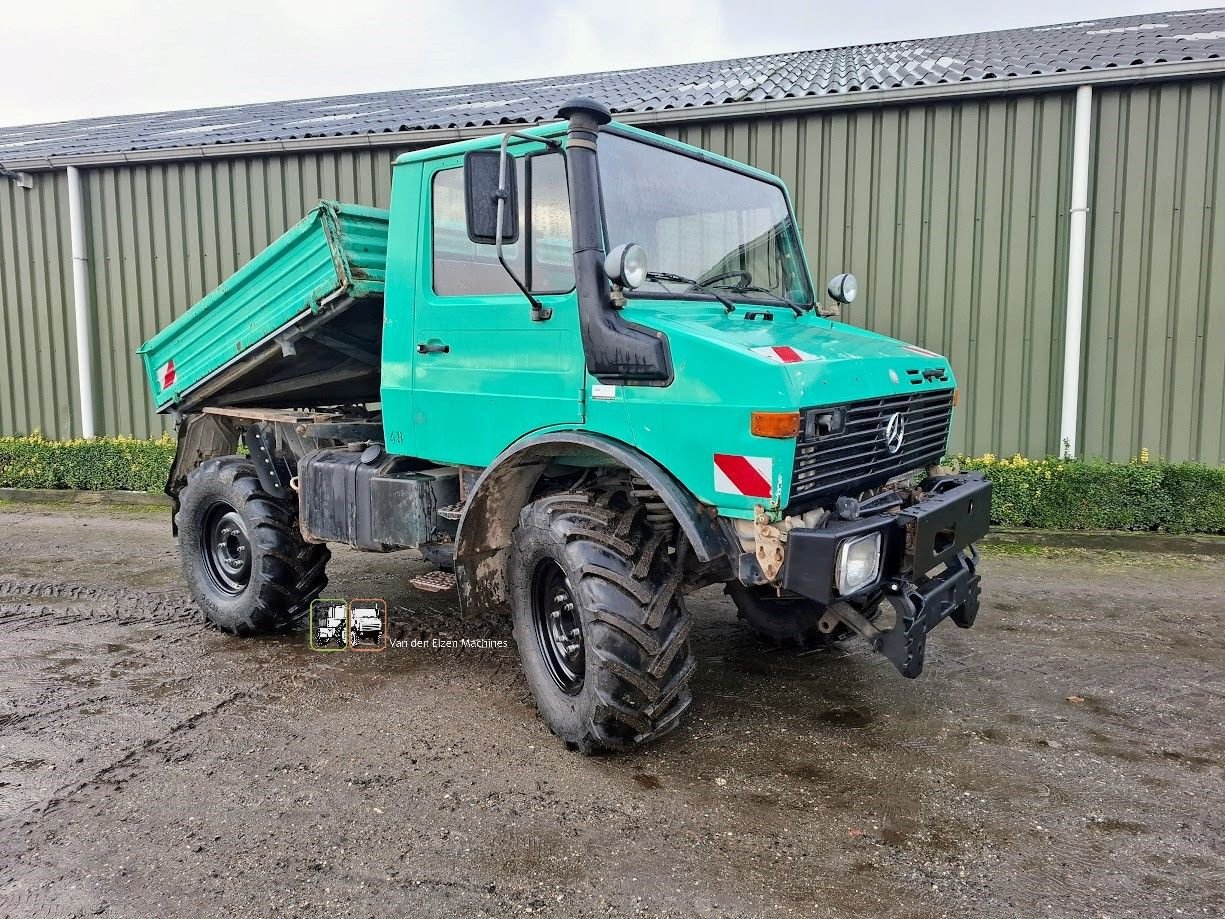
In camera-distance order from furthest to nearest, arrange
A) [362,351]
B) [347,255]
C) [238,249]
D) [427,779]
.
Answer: [238,249] < [362,351] < [347,255] < [427,779]

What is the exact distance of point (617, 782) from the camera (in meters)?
3.49

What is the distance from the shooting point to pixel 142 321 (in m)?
10.7

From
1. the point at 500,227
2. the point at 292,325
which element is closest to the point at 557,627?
the point at 500,227

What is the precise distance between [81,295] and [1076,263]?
10.7 meters

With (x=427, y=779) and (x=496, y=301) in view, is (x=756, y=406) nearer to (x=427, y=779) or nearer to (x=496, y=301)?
(x=496, y=301)

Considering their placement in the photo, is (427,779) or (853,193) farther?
(853,193)

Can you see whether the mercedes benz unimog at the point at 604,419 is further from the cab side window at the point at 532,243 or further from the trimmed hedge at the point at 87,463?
the trimmed hedge at the point at 87,463

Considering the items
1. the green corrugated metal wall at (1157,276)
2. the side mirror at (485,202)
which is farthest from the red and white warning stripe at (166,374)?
the green corrugated metal wall at (1157,276)

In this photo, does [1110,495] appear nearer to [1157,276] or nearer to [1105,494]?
[1105,494]

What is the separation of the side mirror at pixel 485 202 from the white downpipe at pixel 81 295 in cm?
925

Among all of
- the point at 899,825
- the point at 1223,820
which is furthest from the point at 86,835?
the point at 1223,820

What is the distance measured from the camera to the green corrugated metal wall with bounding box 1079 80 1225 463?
7.76m

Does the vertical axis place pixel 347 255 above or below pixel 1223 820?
above

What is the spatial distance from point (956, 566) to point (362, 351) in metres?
3.33
